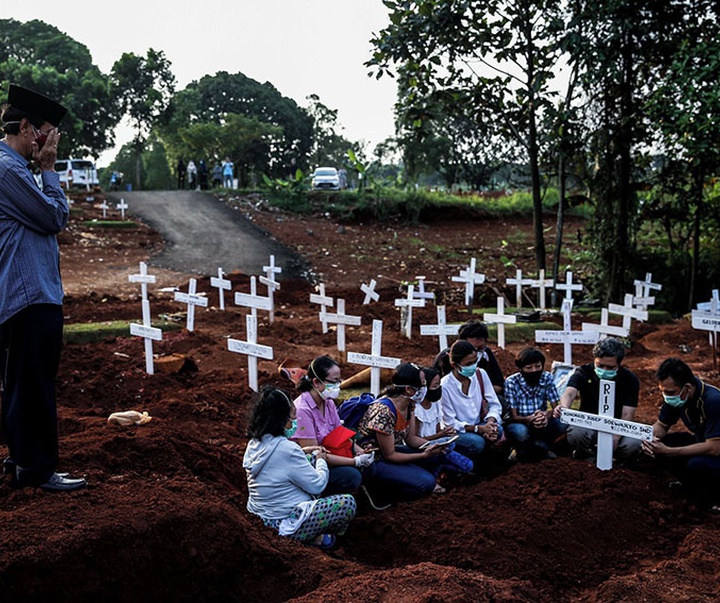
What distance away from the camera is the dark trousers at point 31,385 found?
158 inches

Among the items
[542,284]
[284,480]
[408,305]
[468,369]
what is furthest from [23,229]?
[542,284]

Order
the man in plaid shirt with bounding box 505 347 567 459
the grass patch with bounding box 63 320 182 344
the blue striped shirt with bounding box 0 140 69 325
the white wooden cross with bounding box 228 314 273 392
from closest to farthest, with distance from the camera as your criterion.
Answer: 1. the blue striped shirt with bounding box 0 140 69 325
2. the man in plaid shirt with bounding box 505 347 567 459
3. the white wooden cross with bounding box 228 314 273 392
4. the grass patch with bounding box 63 320 182 344

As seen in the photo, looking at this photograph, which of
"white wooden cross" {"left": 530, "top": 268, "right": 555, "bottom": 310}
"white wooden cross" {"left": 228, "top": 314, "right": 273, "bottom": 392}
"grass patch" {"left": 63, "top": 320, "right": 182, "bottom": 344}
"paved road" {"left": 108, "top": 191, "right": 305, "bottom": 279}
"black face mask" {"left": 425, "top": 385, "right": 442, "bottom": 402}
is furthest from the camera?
"paved road" {"left": 108, "top": 191, "right": 305, "bottom": 279}

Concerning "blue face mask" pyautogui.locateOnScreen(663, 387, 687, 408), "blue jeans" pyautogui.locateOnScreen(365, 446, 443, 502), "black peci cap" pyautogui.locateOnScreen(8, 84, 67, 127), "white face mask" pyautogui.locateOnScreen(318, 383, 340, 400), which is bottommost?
"blue jeans" pyautogui.locateOnScreen(365, 446, 443, 502)

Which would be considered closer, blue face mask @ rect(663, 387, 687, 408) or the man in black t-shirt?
blue face mask @ rect(663, 387, 687, 408)

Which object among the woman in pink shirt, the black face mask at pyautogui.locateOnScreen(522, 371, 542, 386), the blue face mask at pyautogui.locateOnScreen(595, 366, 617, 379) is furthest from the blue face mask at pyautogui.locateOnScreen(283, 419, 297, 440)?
the blue face mask at pyautogui.locateOnScreen(595, 366, 617, 379)

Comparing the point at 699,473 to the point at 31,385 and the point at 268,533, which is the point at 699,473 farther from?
the point at 31,385

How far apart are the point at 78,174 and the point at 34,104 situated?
30.3 m

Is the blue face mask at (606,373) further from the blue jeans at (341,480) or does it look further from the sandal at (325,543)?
the sandal at (325,543)

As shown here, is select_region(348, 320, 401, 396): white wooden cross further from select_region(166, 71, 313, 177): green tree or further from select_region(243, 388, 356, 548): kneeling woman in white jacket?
select_region(166, 71, 313, 177): green tree

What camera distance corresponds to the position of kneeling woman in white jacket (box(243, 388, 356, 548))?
173 inches

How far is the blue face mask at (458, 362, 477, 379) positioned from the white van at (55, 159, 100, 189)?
2668cm

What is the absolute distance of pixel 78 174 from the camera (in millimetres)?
32188

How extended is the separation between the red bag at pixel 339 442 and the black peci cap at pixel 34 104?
8.39 ft
